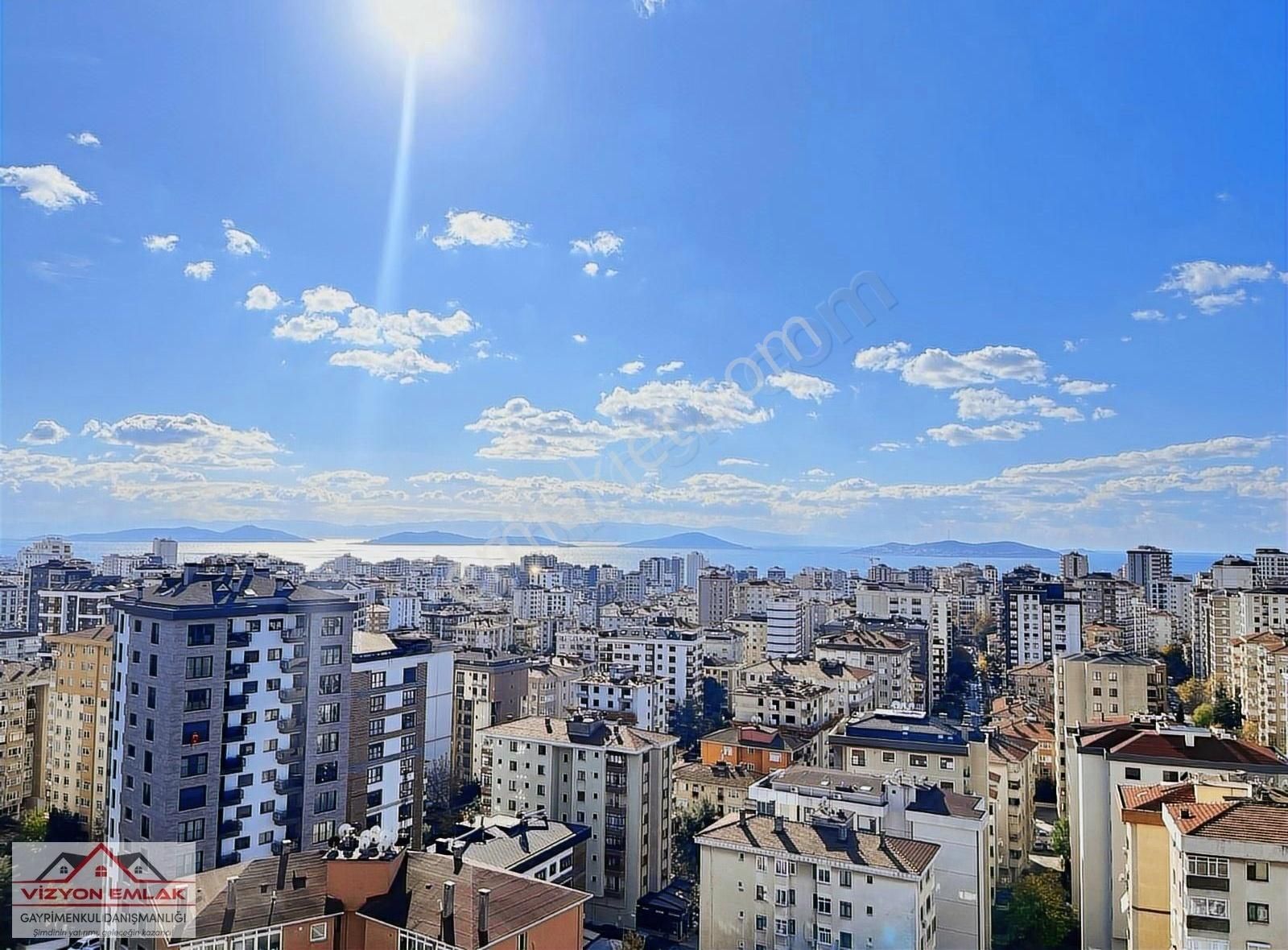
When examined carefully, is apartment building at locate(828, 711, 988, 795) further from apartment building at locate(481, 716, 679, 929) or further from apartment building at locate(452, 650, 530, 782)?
apartment building at locate(452, 650, 530, 782)

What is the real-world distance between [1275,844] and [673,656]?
16.5 metres

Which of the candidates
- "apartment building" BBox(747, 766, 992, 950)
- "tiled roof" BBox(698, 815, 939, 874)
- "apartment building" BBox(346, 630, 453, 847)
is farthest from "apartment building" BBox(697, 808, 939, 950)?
"apartment building" BBox(346, 630, 453, 847)

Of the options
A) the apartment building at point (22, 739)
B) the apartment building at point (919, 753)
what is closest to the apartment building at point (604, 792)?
the apartment building at point (919, 753)

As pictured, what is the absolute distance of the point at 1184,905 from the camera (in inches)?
249

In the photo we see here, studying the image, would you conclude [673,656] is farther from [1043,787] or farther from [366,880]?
[366,880]

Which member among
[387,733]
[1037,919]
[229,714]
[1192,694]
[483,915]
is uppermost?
[229,714]

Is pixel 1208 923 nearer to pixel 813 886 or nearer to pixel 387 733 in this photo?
pixel 813 886

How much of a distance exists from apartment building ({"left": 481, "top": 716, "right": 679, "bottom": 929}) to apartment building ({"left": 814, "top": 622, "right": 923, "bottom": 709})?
10.1 metres

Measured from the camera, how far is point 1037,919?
9461mm

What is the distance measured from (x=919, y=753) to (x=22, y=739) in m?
14.8

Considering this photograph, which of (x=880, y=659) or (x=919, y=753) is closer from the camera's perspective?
(x=919, y=753)

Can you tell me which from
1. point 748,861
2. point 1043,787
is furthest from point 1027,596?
point 748,861

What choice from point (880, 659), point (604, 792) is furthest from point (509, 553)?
point (604, 792)

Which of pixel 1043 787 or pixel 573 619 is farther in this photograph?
pixel 573 619
